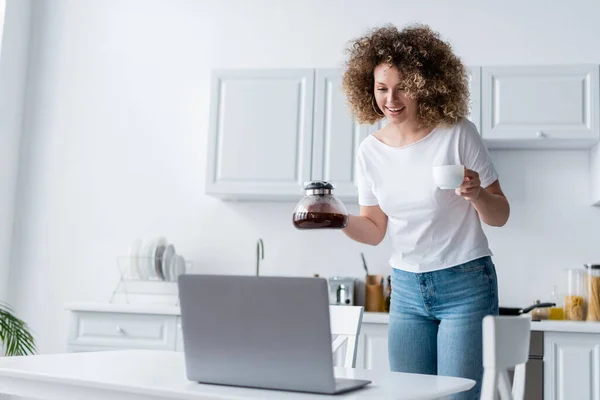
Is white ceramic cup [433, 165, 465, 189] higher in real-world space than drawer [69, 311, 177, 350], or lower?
higher

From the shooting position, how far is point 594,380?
2.96m

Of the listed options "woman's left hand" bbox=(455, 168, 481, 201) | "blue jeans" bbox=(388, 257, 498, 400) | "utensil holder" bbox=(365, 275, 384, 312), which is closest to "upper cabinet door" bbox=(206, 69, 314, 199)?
"utensil holder" bbox=(365, 275, 384, 312)

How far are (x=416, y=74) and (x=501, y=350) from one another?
0.95m

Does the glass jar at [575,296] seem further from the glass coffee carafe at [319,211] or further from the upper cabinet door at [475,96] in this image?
the glass coffee carafe at [319,211]

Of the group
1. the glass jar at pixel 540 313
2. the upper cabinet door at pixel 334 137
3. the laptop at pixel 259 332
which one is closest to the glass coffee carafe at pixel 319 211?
the laptop at pixel 259 332

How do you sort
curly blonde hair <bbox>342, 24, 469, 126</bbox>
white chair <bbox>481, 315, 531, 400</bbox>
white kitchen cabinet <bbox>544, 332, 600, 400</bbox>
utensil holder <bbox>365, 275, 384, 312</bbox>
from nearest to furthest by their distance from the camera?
1. white chair <bbox>481, 315, 531, 400</bbox>
2. curly blonde hair <bbox>342, 24, 469, 126</bbox>
3. white kitchen cabinet <bbox>544, 332, 600, 400</bbox>
4. utensil holder <bbox>365, 275, 384, 312</bbox>

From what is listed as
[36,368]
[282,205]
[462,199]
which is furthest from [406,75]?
[282,205]

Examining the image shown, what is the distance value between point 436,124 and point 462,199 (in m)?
0.20

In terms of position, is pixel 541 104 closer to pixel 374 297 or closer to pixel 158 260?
pixel 374 297

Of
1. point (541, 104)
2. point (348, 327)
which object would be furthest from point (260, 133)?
point (348, 327)

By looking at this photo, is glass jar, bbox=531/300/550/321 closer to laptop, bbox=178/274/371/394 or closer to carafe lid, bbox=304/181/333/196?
carafe lid, bbox=304/181/333/196

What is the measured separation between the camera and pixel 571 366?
2969 millimetres

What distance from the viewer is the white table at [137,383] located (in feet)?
3.94

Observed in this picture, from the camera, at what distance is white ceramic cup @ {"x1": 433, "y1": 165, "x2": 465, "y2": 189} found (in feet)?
5.48
